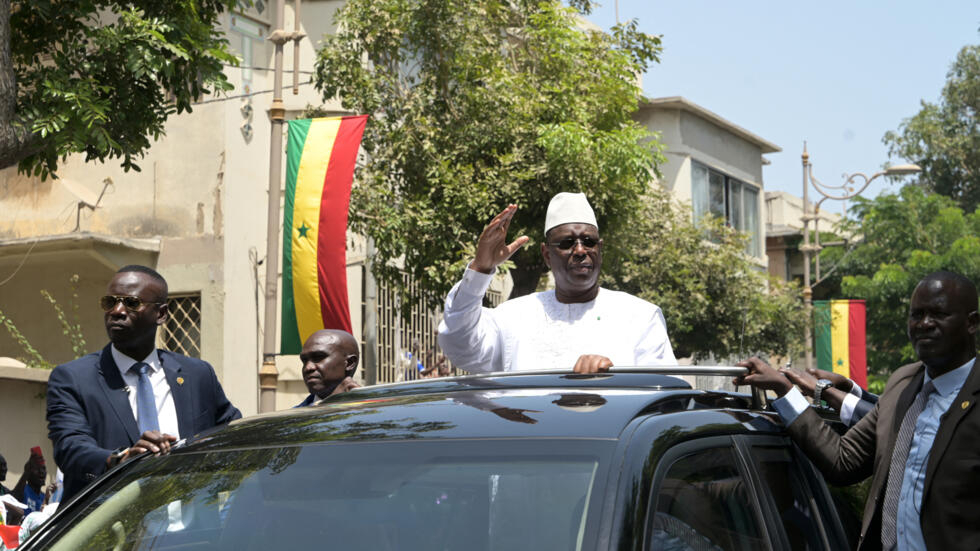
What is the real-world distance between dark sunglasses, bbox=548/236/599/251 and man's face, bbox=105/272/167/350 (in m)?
1.54

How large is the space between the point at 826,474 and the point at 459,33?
12.1 meters

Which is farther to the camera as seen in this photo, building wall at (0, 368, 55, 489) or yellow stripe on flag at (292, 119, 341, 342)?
building wall at (0, 368, 55, 489)

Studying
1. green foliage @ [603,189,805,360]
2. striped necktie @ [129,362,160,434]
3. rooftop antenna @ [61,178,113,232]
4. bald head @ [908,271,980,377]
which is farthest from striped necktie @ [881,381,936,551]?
green foliage @ [603,189,805,360]

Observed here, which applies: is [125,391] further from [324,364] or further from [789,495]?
[789,495]

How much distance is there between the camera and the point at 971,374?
143 inches

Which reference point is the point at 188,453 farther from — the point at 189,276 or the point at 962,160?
the point at 962,160

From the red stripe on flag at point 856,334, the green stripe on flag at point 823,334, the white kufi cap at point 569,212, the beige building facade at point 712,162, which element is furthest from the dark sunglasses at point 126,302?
the beige building facade at point 712,162

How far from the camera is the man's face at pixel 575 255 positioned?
4836 mm

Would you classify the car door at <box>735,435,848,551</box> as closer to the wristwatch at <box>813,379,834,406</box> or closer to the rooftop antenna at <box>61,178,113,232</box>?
the wristwatch at <box>813,379,834,406</box>

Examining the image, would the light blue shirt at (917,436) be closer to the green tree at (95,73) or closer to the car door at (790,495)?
the car door at (790,495)

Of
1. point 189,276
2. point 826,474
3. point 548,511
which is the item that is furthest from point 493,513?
point 189,276

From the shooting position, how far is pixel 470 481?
2.65 metres

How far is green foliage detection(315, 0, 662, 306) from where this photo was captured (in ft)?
49.6

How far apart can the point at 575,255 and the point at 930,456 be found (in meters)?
1.73
